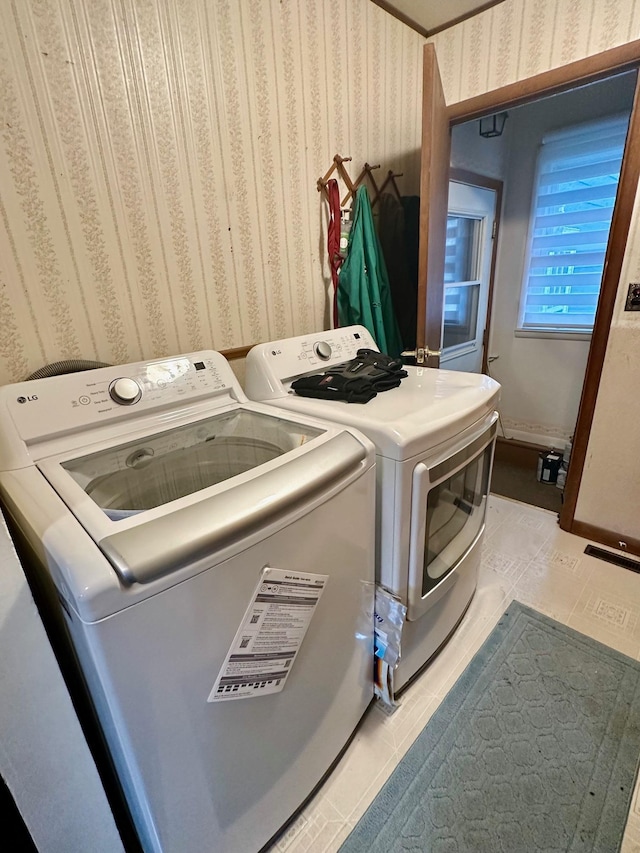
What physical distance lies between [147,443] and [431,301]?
1.37 m

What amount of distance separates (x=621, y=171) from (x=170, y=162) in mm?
1684

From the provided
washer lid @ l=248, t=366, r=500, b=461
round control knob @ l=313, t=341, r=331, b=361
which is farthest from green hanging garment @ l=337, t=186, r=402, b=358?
washer lid @ l=248, t=366, r=500, b=461

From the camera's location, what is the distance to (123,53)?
114cm

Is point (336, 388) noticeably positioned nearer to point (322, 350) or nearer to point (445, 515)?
point (322, 350)

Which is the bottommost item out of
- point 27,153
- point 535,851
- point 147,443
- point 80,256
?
point 535,851

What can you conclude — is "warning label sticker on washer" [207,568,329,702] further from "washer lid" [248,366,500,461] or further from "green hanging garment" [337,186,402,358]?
"green hanging garment" [337,186,402,358]

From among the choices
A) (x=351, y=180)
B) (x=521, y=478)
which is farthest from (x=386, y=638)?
(x=521, y=478)

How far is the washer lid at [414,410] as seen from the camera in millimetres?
976

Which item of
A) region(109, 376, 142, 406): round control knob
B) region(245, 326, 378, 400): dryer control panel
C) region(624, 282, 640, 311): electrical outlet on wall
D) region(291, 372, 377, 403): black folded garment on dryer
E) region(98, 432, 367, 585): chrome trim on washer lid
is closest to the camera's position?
region(98, 432, 367, 585): chrome trim on washer lid

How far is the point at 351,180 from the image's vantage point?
182cm

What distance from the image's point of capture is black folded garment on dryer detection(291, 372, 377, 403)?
3.97ft

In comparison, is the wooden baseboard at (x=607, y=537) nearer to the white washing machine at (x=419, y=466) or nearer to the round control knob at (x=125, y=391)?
the white washing machine at (x=419, y=466)

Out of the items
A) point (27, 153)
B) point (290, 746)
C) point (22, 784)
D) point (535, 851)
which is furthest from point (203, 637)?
point (27, 153)

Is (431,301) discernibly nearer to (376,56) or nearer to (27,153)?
(376,56)
